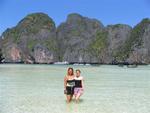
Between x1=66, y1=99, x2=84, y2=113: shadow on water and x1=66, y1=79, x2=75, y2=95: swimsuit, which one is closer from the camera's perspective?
x1=66, y1=99, x2=84, y2=113: shadow on water

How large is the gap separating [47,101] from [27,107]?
2.30 m

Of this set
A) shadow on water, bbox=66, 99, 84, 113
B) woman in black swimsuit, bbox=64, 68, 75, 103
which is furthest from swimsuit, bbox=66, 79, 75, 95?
shadow on water, bbox=66, 99, 84, 113

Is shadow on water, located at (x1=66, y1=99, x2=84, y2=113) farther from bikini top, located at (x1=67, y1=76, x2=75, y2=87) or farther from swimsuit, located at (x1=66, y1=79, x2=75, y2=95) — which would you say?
bikini top, located at (x1=67, y1=76, x2=75, y2=87)

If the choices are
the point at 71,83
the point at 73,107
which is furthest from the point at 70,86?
the point at 73,107

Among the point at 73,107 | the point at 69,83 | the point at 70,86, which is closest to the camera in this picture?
the point at 73,107

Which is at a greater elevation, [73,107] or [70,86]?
[70,86]

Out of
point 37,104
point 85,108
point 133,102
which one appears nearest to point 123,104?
point 133,102

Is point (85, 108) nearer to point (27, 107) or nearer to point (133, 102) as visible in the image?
point (27, 107)

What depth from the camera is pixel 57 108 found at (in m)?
15.4

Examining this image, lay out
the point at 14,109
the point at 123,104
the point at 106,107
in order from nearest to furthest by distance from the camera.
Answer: the point at 14,109 → the point at 106,107 → the point at 123,104

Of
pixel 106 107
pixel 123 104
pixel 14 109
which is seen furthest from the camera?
pixel 123 104

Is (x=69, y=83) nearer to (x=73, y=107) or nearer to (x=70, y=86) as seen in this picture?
(x=70, y=86)

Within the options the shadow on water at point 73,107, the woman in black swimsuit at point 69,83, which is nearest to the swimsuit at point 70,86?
the woman in black swimsuit at point 69,83

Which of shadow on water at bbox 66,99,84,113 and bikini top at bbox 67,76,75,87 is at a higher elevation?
bikini top at bbox 67,76,75,87
